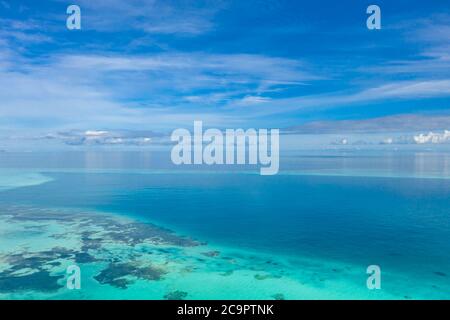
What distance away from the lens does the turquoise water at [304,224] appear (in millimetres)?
23312

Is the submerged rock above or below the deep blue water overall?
below

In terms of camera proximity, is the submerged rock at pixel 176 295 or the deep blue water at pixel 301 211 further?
the deep blue water at pixel 301 211

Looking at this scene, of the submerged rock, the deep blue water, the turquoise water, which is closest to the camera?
the submerged rock

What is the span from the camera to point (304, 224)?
39.0m

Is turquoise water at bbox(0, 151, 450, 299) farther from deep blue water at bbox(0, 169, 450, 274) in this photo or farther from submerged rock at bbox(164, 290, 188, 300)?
submerged rock at bbox(164, 290, 188, 300)

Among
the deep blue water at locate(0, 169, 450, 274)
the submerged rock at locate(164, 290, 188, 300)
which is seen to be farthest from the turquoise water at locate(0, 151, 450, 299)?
the submerged rock at locate(164, 290, 188, 300)

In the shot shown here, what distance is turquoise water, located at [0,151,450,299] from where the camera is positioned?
23312 millimetres

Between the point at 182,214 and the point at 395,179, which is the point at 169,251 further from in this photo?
the point at 395,179

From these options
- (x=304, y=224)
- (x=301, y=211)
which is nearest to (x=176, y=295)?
(x=304, y=224)

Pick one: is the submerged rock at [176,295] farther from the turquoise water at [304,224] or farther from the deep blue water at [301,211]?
the deep blue water at [301,211]

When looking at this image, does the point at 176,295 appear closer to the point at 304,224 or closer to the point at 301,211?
the point at 304,224

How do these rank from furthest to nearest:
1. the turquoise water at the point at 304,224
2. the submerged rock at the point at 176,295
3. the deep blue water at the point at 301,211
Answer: the deep blue water at the point at 301,211 → the turquoise water at the point at 304,224 → the submerged rock at the point at 176,295

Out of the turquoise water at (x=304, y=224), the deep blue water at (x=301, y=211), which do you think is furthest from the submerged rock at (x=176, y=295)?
the deep blue water at (x=301, y=211)
